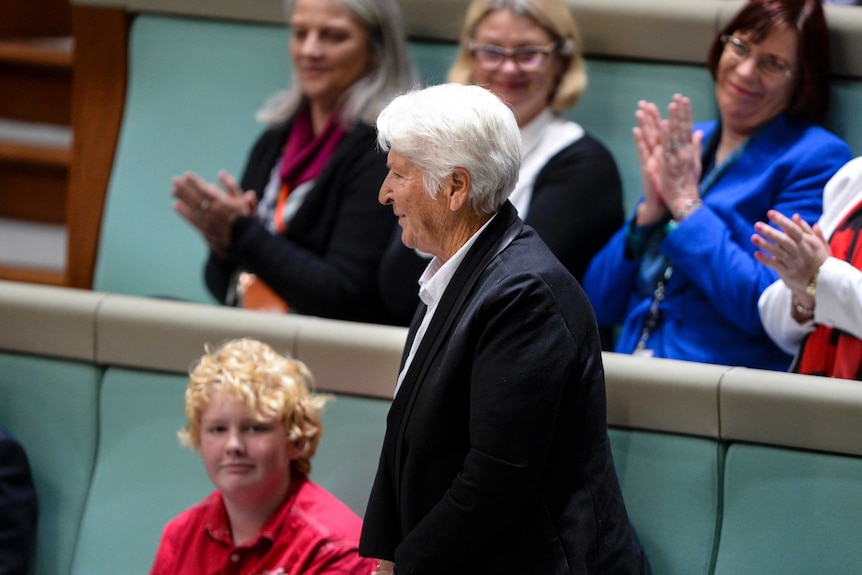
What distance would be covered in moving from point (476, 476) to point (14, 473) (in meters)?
1.05

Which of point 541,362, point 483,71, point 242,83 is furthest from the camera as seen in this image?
point 242,83

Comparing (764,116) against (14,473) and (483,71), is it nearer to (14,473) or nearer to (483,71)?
(483,71)

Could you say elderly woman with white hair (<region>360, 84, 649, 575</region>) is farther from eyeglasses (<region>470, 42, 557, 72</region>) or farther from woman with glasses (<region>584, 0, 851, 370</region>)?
eyeglasses (<region>470, 42, 557, 72</region>)

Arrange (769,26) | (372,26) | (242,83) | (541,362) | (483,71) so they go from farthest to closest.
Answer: (242,83), (372,26), (483,71), (769,26), (541,362)

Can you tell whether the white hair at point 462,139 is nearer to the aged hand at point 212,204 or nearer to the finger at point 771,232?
the finger at point 771,232

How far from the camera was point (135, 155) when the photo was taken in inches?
119

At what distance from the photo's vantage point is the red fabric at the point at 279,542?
72.5 inches

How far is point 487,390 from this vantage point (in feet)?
4.79

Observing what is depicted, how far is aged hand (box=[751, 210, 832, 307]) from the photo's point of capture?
1.84 m

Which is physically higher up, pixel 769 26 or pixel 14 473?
pixel 769 26

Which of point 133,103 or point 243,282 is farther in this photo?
point 133,103

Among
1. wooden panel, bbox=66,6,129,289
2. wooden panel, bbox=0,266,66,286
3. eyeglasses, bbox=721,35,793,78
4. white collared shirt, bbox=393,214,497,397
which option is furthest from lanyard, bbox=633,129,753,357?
wooden panel, bbox=0,266,66,286

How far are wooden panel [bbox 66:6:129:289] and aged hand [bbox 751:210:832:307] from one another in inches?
Result: 67.3

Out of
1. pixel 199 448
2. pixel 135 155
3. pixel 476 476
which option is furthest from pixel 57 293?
pixel 476 476
